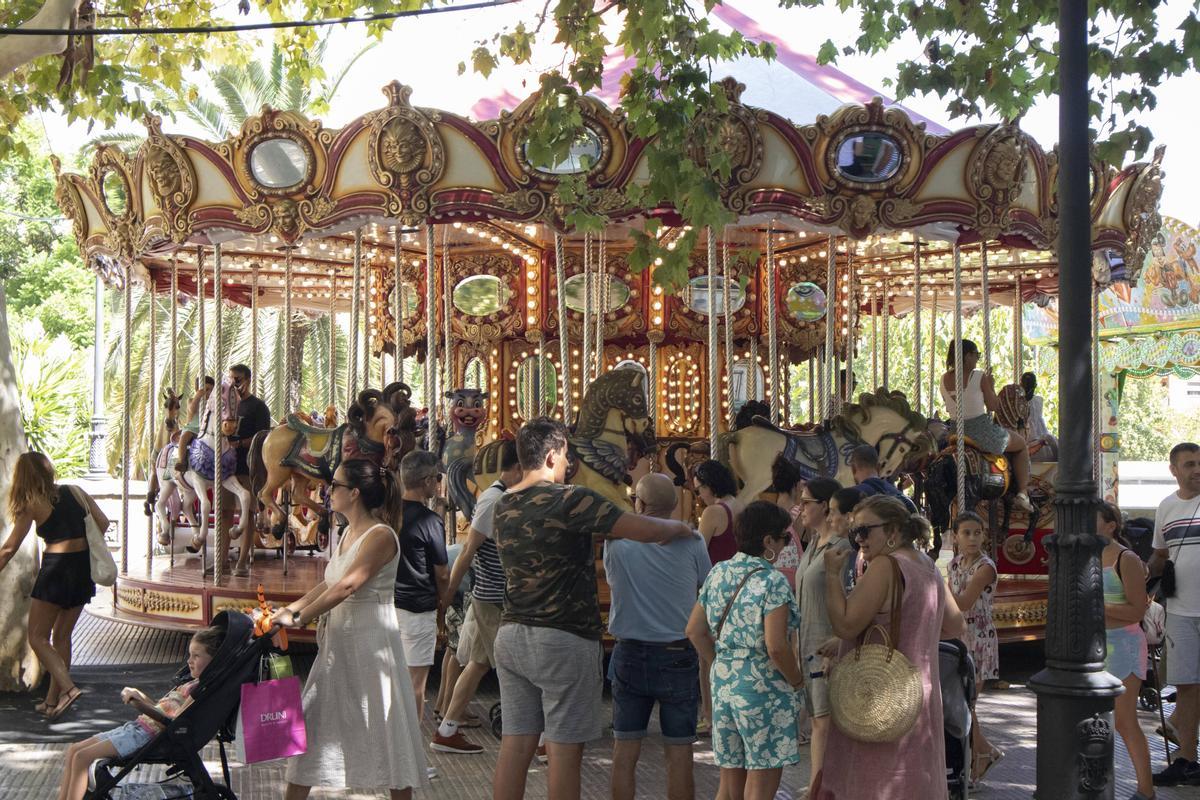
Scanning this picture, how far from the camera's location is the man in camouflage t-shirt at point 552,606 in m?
5.37

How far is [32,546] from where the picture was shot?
984cm

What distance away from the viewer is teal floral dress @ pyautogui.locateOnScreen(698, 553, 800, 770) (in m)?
5.21

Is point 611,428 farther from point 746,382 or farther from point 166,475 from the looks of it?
point 166,475

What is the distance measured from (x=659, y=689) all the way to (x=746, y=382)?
981 cm

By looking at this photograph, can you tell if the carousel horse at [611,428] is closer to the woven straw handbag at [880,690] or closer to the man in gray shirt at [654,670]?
the man in gray shirt at [654,670]

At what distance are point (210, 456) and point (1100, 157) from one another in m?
8.09

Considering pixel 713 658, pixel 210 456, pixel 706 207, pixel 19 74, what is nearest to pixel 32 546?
pixel 210 456

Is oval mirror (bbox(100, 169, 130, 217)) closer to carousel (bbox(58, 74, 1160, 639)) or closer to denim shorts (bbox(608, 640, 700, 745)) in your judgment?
carousel (bbox(58, 74, 1160, 639))

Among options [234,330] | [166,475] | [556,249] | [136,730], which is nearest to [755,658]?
[136,730]

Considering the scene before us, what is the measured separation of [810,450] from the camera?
A: 37.4ft

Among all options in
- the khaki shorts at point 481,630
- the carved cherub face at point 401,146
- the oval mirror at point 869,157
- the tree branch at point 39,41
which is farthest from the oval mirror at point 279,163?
the khaki shorts at point 481,630

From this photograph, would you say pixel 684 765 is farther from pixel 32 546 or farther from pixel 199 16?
pixel 199 16

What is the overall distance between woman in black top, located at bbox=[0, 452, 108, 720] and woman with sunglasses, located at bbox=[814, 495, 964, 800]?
18.2ft

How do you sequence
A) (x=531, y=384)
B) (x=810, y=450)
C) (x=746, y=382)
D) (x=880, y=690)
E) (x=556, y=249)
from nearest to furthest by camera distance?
(x=880, y=690) → (x=810, y=450) → (x=556, y=249) → (x=531, y=384) → (x=746, y=382)
